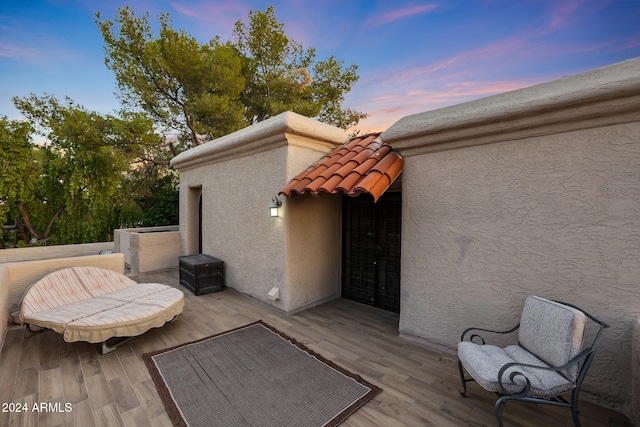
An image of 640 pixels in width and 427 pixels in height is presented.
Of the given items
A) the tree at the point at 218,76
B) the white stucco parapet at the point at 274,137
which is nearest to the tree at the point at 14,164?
the tree at the point at 218,76

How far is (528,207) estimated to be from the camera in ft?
11.1

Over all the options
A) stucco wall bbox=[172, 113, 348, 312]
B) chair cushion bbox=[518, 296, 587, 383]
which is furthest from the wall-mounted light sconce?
chair cushion bbox=[518, 296, 587, 383]

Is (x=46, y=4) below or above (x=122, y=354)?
above

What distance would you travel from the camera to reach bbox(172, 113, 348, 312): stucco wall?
5.67m

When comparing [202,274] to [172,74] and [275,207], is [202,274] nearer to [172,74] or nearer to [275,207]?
[275,207]

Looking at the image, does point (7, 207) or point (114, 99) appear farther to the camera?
point (114, 99)

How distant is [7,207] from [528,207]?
16.8 meters

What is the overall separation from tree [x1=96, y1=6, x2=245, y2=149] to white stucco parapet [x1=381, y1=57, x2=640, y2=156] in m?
10.6

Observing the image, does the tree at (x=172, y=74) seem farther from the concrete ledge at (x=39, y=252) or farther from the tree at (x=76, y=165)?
the concrete ledge at (x=39, y=252)

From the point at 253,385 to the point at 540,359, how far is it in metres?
3.38

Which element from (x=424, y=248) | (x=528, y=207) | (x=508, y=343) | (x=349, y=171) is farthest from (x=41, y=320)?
(x=528, y=207)

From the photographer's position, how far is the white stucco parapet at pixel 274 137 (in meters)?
5.49

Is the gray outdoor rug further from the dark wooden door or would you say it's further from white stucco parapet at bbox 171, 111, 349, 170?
white stucco parapet at bbox 171, 111, 349, 170

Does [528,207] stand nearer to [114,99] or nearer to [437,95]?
[437,95]
